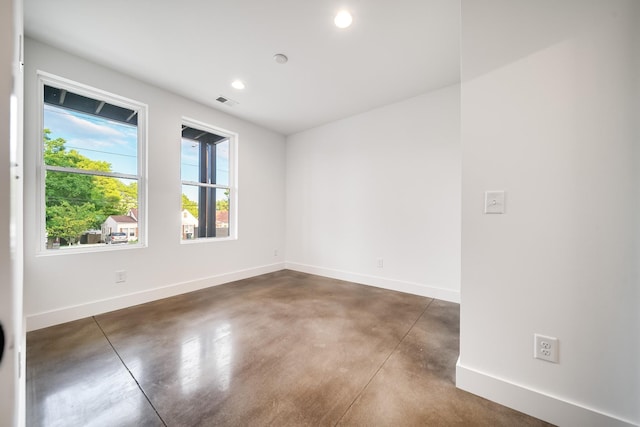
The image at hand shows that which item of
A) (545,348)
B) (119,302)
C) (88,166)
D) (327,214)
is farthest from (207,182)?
(545,348)

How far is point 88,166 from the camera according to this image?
102 inches

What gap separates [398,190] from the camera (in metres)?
3.44

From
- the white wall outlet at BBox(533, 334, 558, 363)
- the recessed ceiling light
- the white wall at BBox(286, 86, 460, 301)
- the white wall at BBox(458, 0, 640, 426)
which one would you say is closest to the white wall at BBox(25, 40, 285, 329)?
the white wall at BBox(286, 86, 460, 301)

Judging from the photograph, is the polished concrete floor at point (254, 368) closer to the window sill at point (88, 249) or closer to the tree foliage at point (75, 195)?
the window sill at point (88, 249)

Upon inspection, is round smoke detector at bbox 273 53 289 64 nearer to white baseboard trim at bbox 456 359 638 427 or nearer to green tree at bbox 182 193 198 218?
green tree at bbox 182 193 198 218

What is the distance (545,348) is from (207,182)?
3.97 meters

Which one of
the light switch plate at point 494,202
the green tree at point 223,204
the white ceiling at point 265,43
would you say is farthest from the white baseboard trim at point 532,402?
the green tree at point 223,204

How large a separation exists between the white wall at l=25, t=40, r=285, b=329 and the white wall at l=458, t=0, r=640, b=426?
322 centimetres

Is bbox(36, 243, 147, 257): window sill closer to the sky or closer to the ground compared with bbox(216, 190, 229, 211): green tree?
closer to the ground

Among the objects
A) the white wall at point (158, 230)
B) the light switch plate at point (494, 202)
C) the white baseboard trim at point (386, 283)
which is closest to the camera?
the light switch plate at point (494, 202)

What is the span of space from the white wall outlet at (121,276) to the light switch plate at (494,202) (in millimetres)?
3475

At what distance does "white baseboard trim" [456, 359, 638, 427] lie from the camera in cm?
121

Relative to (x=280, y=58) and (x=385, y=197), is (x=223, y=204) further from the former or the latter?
(x=385, y=197)

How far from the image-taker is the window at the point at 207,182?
3.44 meters
